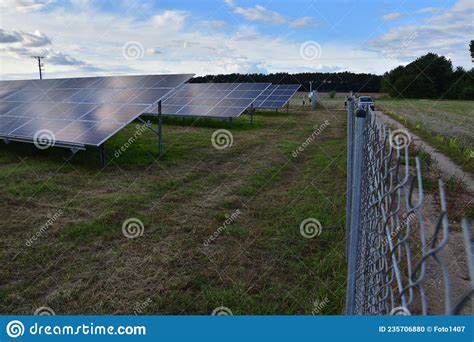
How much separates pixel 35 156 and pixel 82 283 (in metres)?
7.29

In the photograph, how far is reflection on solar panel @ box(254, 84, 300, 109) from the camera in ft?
82.1

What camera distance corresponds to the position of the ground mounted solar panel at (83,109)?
365 inches

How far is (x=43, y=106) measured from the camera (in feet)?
39.8

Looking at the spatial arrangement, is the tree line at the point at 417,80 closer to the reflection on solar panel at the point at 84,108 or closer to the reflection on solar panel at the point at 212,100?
the reflection on solar panel at the point at 212,100

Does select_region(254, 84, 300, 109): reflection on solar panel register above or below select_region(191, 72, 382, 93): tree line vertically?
below

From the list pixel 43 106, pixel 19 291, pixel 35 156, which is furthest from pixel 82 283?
pixel 43 106

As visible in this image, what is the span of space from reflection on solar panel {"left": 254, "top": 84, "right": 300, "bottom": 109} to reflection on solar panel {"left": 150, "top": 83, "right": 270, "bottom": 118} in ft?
7.16

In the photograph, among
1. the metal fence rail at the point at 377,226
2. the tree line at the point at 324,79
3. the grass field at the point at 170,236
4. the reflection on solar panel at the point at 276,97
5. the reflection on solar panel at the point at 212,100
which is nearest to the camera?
the metal fence rail at the point at 377,226

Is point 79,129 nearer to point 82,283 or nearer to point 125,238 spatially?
point 125,238

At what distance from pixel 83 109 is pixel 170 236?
7.09 meters

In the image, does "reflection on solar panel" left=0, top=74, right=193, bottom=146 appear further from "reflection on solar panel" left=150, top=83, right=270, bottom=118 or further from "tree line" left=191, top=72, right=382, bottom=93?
"tree line" left=191, top=72, right=382, bottom=93

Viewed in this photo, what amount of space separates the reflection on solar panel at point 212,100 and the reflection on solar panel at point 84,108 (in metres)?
5.03

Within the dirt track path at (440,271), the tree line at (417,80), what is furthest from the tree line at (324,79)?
the dirt track path at (440,271)

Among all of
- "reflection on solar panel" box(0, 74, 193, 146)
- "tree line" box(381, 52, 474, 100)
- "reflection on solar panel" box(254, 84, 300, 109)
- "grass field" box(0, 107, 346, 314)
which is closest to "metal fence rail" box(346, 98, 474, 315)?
"grass field" box(0, 107, 346, 314)
